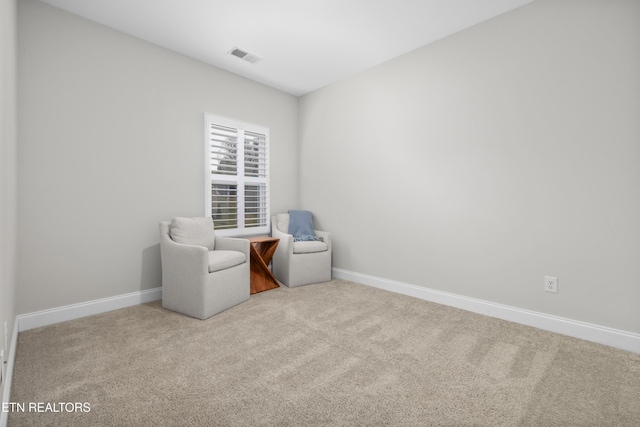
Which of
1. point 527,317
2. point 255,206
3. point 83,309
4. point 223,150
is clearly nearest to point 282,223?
point 255,206

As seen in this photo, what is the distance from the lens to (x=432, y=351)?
2033mm

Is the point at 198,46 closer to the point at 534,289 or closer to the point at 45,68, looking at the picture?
the point at 45,68

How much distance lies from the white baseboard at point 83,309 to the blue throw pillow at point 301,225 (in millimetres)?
1720

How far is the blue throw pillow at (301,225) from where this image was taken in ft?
13.0

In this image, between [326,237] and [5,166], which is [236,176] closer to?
[326,237]

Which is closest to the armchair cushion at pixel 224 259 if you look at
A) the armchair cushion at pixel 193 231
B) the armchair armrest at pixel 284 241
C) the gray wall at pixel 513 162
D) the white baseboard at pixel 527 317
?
the armchair cushion at pixel 193 231

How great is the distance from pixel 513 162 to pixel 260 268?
9.16 ft

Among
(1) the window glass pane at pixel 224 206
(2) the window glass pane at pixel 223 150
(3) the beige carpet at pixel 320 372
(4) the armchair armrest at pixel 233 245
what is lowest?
(3) the beige carpet at pixel 320 372

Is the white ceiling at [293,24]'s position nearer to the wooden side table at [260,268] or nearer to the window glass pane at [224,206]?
the window glass pane at [224,206]

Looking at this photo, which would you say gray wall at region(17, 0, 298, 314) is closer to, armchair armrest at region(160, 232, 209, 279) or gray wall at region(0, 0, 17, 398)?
armchair armrest at region(160, 232, 209, 279)

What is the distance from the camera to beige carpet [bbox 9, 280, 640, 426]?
1405 mm

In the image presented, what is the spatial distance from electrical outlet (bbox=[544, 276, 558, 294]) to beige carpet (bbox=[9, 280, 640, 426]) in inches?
14.2

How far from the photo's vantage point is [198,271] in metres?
2.57

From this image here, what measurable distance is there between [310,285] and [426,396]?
2.23m
